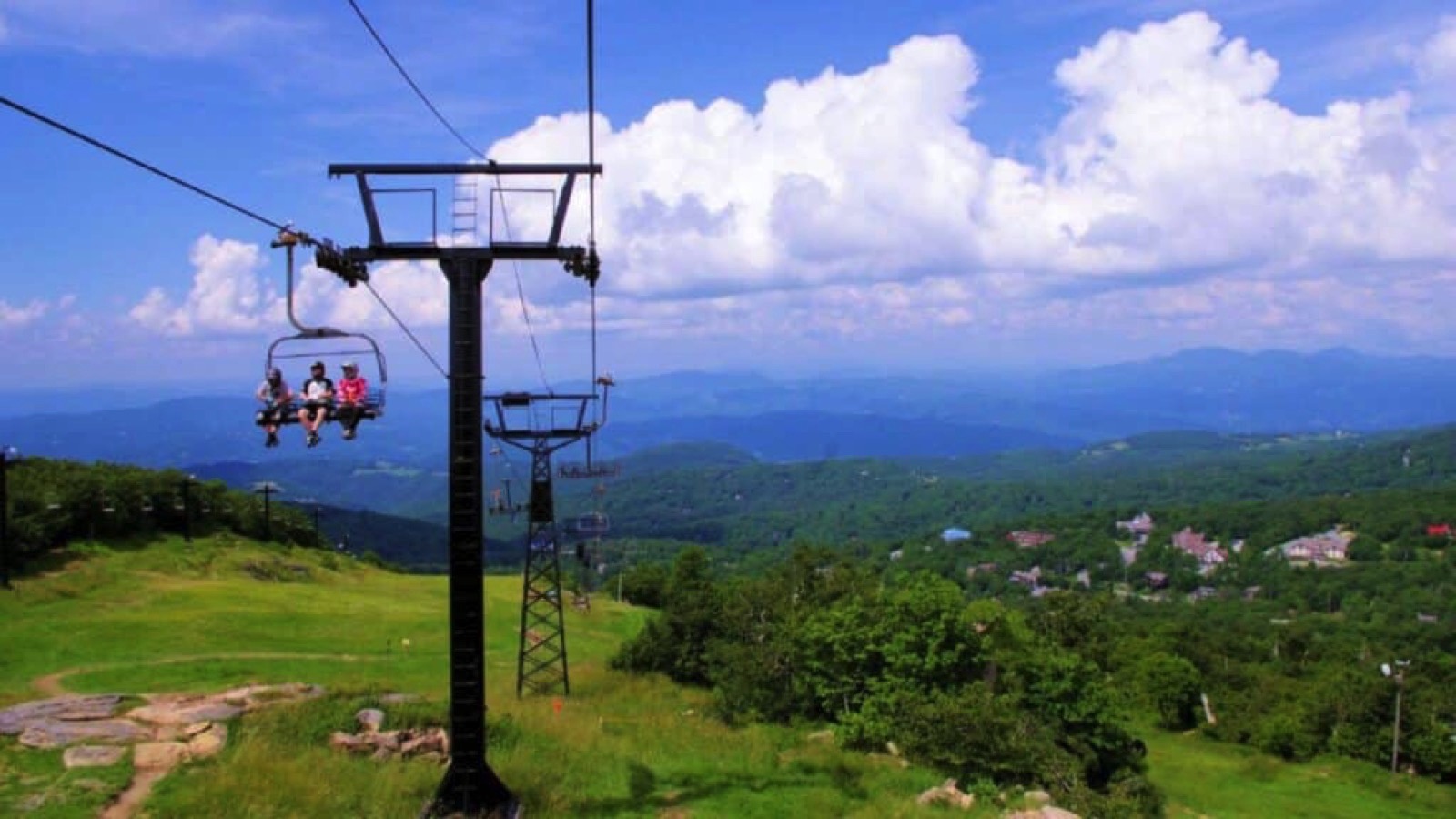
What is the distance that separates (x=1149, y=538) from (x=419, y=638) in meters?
176

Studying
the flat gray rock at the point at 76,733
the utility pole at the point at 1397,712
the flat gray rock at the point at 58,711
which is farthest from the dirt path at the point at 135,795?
the utility pole at the point at 1397,712

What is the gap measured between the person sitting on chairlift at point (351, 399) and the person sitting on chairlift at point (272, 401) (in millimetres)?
907

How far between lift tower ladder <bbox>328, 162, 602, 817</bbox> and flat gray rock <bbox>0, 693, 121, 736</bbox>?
1069 centimetres

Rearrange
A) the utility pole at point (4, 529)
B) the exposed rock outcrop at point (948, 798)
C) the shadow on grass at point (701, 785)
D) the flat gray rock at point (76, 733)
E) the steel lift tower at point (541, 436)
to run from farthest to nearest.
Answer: the utility pole at point (4, 529)
the steel lift tower at point (541, 436)
the exposed rock outcrop at point (948, 798)
the shadow on grass at point (701, 785)
the flat gray rock at point (76, 733)

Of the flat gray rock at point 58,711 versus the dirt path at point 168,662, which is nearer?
the flat gray rock at point 58,711

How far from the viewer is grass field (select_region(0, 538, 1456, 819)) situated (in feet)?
63.4

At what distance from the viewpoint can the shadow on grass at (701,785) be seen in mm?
21047

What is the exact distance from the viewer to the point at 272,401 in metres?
16.3

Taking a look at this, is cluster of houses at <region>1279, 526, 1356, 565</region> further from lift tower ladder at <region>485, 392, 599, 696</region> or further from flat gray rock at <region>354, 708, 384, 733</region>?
flat gray rock at <region>354, 708, 384, 733</region>

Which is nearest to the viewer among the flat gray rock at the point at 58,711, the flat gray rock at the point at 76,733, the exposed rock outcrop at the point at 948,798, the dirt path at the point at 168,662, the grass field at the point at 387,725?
the grass field at the point at 387,725

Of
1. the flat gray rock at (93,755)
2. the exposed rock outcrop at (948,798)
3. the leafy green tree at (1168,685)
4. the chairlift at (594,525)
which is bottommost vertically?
the leafy green tree at (1168,685)

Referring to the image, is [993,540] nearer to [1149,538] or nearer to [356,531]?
[1149,538]

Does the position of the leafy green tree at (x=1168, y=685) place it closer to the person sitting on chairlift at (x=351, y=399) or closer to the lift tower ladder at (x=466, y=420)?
the lift tower ladder at (x=466, y=420)

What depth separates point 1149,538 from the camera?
190m
